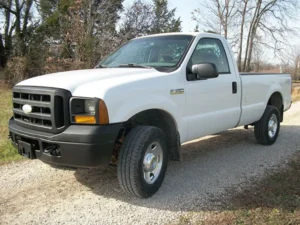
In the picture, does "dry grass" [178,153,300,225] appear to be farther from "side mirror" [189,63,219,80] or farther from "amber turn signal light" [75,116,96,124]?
"side mirror" [189,63,219,80]

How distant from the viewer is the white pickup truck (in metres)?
3.39

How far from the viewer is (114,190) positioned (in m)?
4.17

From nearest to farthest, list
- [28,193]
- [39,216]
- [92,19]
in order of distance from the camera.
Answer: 1. [39,216]
2. [28,193]
3. [92,19]

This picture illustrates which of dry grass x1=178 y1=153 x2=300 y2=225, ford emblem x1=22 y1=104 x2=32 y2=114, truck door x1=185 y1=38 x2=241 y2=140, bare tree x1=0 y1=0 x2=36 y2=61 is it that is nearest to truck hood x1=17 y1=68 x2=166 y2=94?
ford emblem x1=22 y1=104 x2=32 y2=114

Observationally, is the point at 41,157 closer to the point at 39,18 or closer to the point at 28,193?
the point at 28,193

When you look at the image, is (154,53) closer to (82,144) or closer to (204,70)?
(204,70)

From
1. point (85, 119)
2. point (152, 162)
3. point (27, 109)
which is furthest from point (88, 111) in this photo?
point (152, 162)

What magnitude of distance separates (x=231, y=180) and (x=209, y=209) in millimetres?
1002

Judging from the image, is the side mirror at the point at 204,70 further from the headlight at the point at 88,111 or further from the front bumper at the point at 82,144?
the headlight at the point at 88,111

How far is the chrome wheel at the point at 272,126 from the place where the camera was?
6625 millimetres

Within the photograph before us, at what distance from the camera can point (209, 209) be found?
3703mm

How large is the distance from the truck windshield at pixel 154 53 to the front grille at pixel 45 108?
A: 4.55 ft

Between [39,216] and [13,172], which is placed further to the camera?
[13,172]

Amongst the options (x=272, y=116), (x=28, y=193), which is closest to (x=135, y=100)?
(x=28, y=193)
